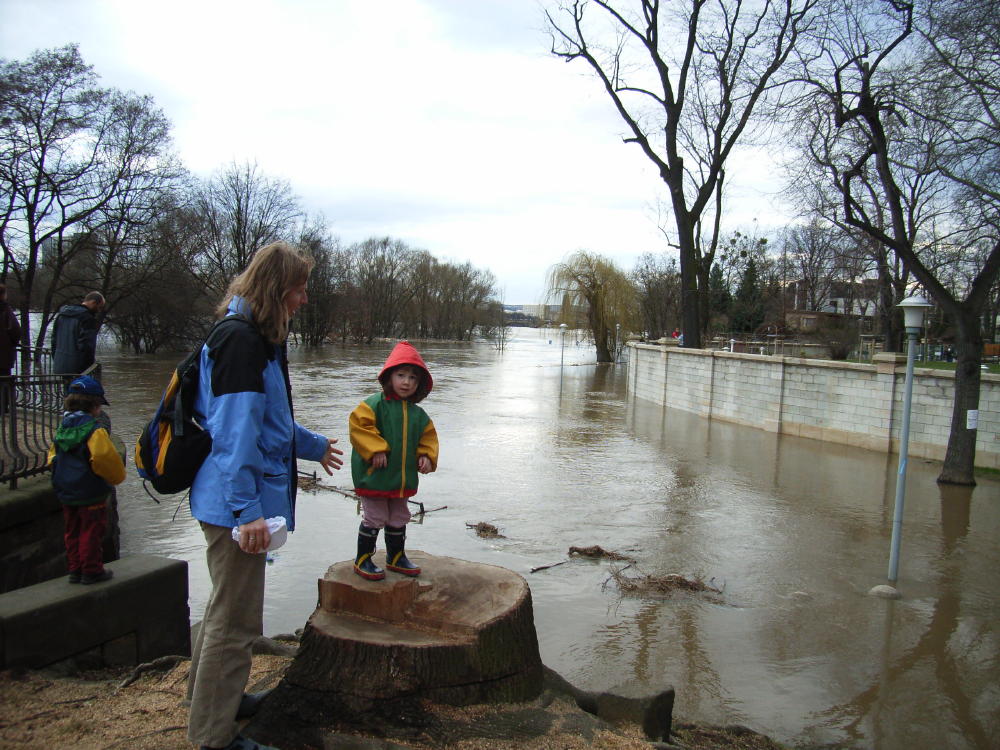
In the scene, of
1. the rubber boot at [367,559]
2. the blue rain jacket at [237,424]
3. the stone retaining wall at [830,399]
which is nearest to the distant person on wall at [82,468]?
the rubber boot at [367,559]

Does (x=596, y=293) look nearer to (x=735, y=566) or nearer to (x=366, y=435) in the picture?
(x=735, y=566)

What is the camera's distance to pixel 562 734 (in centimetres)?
307

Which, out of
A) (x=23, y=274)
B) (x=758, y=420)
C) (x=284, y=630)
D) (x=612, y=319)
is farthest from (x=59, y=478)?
(x=612, y=319)

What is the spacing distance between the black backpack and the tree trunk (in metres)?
13.1

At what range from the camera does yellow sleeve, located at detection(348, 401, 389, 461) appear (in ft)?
12.1

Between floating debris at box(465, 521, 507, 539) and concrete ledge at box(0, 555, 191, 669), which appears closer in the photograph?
concrete ledge at box(0, 555, 191, 669)

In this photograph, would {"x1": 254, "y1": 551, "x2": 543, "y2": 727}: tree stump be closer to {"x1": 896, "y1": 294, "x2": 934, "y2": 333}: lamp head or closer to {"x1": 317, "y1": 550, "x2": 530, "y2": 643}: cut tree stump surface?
{"x1": 317, "y1": 550, "x2": 530, "y2": 643}: cut tree stump surface


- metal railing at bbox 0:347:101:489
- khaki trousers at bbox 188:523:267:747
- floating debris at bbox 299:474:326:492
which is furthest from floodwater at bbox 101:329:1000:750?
khaki trousers at bbox 188:523:267:747

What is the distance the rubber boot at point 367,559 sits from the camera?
3451mm

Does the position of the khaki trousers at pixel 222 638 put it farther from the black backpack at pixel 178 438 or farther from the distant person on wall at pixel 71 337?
the distant person on wall at pixel 71 337

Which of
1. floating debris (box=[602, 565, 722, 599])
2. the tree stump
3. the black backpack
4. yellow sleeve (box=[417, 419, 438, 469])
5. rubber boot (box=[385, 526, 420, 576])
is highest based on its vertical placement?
the black backpack

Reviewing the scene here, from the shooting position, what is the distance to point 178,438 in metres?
2.54

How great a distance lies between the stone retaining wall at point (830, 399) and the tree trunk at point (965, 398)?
182 cm

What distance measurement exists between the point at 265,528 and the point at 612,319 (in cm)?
4699
